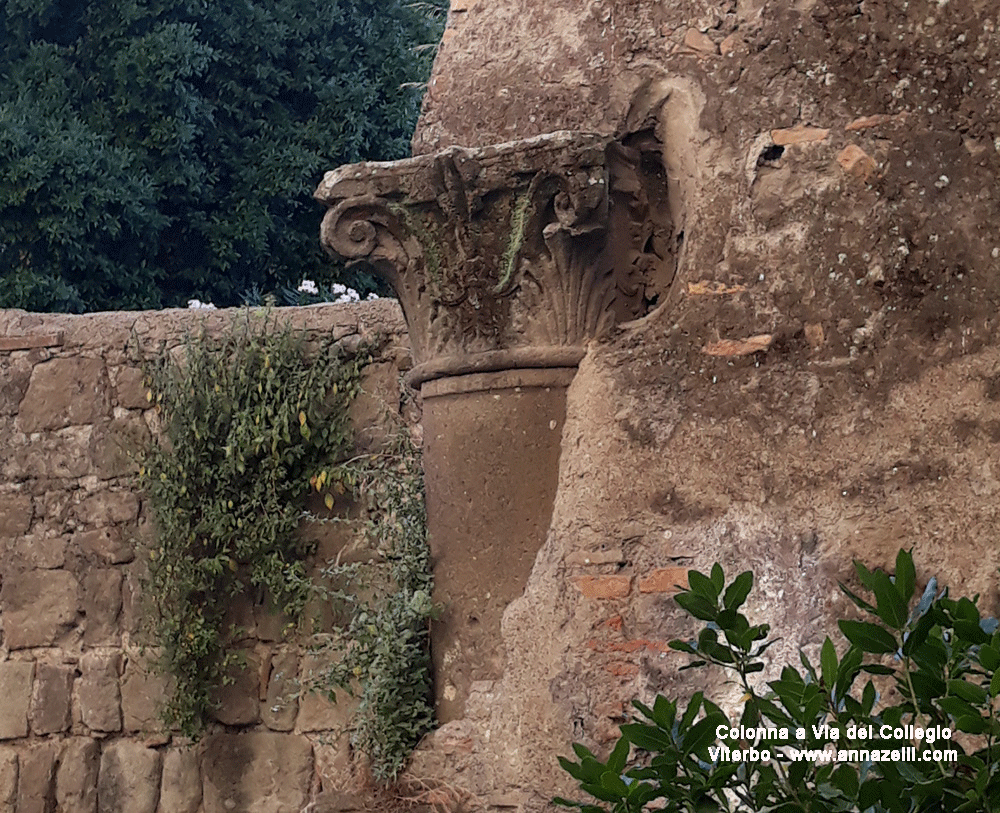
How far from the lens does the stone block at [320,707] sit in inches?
171

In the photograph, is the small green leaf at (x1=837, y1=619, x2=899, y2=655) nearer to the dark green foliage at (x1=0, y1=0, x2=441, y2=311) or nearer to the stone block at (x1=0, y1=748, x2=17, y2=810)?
the stone block at (x1=0, y1=748, x2=17, y2=810)

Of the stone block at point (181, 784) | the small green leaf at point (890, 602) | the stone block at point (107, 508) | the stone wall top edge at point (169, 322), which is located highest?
the stone wall top edge at point (169, 322)

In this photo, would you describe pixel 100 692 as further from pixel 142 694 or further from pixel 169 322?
pixel 169 322

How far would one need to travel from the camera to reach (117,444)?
4.75 meters

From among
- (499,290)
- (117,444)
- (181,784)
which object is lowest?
(181,784)

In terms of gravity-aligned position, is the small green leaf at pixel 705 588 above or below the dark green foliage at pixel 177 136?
below

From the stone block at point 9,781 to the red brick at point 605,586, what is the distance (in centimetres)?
240

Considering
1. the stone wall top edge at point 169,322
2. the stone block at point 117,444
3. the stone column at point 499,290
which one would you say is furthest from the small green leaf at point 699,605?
the stone block at point 117,444

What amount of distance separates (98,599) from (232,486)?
0.66 meters

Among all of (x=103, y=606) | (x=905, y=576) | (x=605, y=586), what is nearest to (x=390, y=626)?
(x=605, y=586)

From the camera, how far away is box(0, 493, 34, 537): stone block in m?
4.84

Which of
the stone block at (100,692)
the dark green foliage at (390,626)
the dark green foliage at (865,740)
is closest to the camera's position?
the dark green foliage at (865,740)

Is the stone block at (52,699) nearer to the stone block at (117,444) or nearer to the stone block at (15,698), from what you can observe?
the stone block at (15,698)

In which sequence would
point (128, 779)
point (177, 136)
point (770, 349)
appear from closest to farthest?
1. point (770, 349)
2. point (128, 779)
3. point (177, 136)
